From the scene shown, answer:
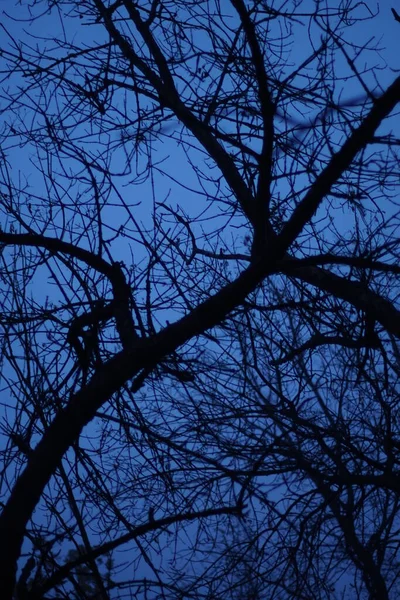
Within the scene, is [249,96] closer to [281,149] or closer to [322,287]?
[281,149]

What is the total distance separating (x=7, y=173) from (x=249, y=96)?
1511mm

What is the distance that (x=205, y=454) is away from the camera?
12.8ft

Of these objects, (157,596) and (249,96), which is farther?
(249,96)

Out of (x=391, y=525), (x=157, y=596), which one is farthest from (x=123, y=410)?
(x=391, y=525)

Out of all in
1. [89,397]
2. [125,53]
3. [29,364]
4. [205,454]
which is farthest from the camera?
[125,53]

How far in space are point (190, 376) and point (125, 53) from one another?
6.97 feet

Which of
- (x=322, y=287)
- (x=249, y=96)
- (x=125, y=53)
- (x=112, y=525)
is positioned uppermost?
(x=125, y=53)

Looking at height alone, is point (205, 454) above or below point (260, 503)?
above

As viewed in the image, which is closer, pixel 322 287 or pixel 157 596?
pixel 157 596

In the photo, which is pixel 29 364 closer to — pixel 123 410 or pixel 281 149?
pixel 123 410

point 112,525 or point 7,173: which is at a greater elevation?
point 7,173

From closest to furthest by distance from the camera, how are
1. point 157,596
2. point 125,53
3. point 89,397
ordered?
point 89,397, point 157,596, point 125,53

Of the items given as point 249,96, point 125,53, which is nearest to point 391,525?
point 249,96

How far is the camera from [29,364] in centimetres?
303
